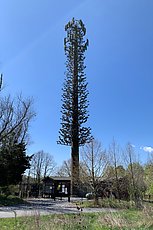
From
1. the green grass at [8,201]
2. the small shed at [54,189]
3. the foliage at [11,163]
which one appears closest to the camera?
the green grass at [8,201]

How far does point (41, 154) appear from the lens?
59.2m

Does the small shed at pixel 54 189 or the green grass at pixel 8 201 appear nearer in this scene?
the green grass at pixel 8 201

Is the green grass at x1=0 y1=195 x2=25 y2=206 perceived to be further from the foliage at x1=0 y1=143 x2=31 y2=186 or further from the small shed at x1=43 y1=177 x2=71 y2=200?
the small shed at x1=43 y1=177 x2=71 y2=200

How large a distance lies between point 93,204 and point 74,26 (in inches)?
1267

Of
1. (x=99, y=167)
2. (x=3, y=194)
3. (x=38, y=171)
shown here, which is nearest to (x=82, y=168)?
(x=99, y=167)

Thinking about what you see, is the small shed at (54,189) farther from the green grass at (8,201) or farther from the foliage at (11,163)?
the green grass at (8,201)

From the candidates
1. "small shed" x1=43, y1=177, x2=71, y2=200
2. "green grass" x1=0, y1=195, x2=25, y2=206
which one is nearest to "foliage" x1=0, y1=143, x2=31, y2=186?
"green grass" x1=0, y1=195, x2=25, y2=206

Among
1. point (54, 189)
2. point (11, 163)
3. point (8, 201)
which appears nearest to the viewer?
point (8, 201)

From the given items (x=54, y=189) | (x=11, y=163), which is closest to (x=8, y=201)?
(x=11, y=163)

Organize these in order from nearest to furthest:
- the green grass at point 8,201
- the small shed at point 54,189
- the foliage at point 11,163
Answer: the green grass at point 8,201, the foliage at point 11,163, the small shed at point 54,189

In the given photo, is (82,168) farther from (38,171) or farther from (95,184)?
(38,171)

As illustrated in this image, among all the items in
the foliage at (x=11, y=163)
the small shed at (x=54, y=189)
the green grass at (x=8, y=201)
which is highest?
the foliage at (x=11, y=163)

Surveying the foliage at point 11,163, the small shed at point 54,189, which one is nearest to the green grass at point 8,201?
the foliage at point 11,163

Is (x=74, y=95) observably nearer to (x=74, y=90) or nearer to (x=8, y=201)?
(x=74, y=90)
